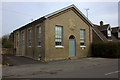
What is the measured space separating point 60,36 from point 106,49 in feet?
24.4

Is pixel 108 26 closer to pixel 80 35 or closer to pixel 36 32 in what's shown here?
pixel 80 35

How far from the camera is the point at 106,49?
1773cm

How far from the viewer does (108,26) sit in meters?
27.4

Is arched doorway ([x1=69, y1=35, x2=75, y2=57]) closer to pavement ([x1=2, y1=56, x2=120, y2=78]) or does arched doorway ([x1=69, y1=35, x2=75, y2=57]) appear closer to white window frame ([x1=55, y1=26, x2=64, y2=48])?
white window frame ([x1=55, y1=26, x2=64, y2=48])

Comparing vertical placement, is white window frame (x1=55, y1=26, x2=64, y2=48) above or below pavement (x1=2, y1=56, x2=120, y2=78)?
above

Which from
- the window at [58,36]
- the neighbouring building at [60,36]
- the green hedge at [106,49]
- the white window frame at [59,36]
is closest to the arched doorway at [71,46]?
the neighbouring building at [60,36]

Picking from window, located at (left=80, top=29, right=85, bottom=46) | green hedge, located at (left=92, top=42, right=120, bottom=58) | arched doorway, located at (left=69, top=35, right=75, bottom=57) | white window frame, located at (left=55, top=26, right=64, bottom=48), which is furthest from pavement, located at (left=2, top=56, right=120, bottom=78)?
window, located at (left=80, top=29, right=85, bottom=46)

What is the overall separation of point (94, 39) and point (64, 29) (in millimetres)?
9893

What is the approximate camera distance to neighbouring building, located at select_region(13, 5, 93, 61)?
14297mm

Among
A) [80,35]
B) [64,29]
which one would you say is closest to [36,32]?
[64,29]

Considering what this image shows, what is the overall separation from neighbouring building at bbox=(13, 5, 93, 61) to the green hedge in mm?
1081

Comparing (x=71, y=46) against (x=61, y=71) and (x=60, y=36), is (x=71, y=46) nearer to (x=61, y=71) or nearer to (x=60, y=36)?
(x=60, y=36)

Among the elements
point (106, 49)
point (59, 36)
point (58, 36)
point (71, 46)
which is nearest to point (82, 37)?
point (71, 46)

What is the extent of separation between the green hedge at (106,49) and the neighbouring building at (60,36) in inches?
42.6
